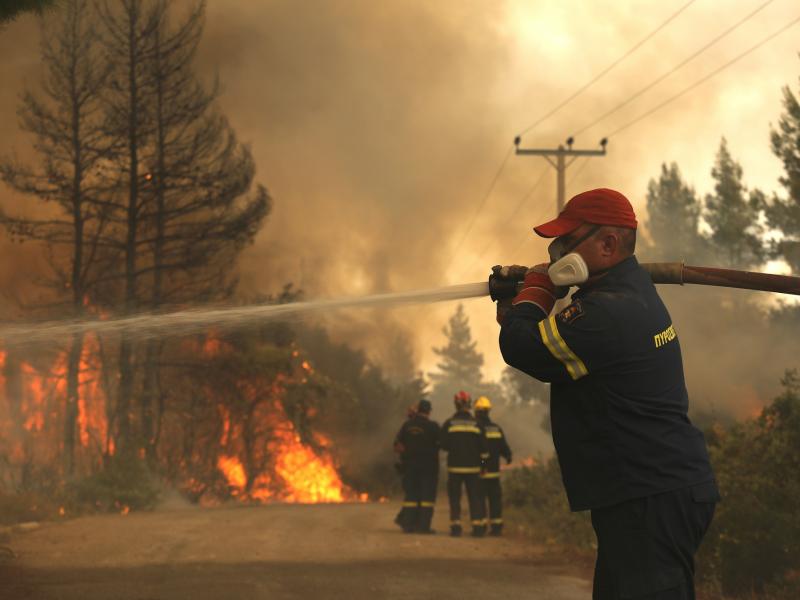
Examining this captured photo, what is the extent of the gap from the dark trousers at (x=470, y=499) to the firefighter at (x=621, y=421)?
988 centimetres

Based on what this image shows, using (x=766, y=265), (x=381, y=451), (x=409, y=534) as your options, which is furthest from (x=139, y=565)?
(x=766, y=265)

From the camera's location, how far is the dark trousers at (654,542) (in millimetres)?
3336

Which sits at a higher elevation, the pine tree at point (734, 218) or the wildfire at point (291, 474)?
the pine tree at point (734, 218)

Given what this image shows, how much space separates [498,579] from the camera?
8891 mm

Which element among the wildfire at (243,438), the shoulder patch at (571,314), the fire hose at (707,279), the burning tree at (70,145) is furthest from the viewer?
the burning tree at (70,145)

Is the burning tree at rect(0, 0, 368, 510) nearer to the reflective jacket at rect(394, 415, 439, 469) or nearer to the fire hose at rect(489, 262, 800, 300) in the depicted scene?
the reflective jacket at rect(394, 415, 439, 469)

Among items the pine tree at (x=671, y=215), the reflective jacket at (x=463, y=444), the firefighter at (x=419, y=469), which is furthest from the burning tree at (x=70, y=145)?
the pine tree at (x=671, y=215)

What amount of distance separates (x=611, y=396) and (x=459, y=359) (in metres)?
112

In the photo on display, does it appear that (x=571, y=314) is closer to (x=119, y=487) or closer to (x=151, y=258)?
(x=119, y=487)

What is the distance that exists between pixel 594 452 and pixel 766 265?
98.9ft

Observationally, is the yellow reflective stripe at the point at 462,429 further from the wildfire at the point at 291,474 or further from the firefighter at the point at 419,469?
the wildfire at the point at 291,474

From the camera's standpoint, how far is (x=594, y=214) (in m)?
3.61

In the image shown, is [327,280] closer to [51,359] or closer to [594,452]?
[51,359]

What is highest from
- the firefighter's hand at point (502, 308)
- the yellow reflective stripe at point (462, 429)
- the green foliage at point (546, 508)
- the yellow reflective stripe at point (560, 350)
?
the firefighter's hand at point (502, 308)
